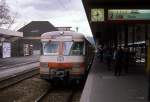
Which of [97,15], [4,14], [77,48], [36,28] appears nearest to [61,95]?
[77,48]

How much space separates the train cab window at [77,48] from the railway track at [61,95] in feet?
6.56

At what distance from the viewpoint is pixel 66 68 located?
20828 mm

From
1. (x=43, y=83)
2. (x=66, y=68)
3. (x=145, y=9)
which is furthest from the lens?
(x=43, y=83)

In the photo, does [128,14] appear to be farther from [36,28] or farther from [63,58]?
[36,28]

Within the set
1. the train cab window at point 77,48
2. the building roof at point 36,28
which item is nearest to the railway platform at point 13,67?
the train cab window at point 77,48

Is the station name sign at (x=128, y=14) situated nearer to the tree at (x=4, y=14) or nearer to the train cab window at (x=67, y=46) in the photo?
the train cab window at (x=67, y=46)

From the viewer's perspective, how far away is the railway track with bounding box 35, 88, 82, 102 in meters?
18.2

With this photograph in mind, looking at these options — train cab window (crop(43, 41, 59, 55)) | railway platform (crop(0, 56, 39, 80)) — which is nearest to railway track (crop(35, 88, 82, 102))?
train cab window (crop(43, 41, 59, 55))

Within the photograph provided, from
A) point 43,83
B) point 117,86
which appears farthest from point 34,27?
point 117,86

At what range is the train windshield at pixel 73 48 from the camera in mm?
21344

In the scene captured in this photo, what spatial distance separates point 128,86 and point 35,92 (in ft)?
16.5

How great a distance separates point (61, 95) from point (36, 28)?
102 m

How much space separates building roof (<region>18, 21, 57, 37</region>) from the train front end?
319ft

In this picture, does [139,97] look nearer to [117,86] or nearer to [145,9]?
[117,86]
